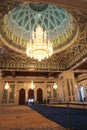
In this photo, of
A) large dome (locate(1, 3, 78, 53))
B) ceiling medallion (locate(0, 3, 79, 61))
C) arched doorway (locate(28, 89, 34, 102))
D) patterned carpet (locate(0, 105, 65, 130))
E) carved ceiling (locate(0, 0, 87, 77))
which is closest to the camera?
patterned carpet (locate(0, 105, 65, 130))

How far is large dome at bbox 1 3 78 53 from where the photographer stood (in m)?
13.5

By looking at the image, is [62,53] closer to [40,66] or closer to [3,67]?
[40,66]

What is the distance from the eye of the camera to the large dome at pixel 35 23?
13.5 meters

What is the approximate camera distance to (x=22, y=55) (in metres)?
15.1

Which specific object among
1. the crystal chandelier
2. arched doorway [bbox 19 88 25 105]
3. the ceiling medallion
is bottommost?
arched doorway [bbox 19 88 25 105]

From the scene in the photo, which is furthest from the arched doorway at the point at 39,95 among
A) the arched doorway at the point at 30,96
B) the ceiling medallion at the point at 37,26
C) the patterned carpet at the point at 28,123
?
the patterned carpet at the point at 28,123

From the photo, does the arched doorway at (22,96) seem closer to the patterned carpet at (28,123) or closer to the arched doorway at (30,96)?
the arched doorway at (30,96)

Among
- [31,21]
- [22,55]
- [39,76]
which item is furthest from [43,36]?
[39,76]

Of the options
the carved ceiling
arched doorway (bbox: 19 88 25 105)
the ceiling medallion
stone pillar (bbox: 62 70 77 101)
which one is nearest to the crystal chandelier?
the carved ceiling

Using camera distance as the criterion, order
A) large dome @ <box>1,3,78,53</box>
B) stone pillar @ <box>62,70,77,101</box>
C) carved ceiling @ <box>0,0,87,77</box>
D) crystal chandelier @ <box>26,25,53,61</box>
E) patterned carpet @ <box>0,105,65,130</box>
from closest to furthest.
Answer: patterned carpet @ <box>0,105,65,130</box>
crystal chandelier @ <box>26,25,53,61</box>
carved ceiling @ <box>0,0,87,77</box>
large dome @ <box>1,3,78,53</box>
stone pillar @ <box>62,70,77,101</box>

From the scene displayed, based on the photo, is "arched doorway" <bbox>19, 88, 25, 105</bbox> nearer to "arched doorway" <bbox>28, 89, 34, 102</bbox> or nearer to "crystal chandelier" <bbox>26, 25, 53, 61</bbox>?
"arched doorway" <bbox>28, 89, 34, 102</bbox>

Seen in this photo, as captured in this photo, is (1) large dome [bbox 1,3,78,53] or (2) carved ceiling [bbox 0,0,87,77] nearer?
(2) carved ceiling [bbox 0,0,87,77]

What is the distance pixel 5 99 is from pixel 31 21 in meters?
12.8

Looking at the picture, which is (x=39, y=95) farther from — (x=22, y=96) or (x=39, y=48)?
(x=39, y=48)
